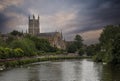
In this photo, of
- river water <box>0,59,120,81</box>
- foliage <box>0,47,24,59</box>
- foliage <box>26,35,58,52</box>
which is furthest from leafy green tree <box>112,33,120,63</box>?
foliage <box>26,35,58,52</box>

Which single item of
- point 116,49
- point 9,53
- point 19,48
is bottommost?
point 9,53

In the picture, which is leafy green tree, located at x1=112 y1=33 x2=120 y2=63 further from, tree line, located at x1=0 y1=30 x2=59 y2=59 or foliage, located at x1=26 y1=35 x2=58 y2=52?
foliage, located at x1=26 y1=35 x2=58 y2=52

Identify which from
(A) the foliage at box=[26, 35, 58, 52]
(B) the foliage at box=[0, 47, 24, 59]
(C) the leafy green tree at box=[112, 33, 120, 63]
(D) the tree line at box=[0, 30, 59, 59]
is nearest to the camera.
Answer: (C) the leafy green tree at box=[112, 33, 120, 63]

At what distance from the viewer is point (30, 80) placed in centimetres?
4862

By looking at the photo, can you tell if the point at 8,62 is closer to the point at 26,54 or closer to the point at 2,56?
the point at 2,56

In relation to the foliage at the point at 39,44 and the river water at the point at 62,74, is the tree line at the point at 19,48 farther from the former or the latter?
the river water at the point at 62,74

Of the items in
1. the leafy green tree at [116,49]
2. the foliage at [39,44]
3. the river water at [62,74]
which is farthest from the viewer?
the foliage at [39,44]

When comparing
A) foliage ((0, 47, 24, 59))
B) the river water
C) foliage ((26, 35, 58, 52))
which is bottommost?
the river water

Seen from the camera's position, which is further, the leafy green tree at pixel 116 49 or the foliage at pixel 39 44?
the foliage at pixel 39 44

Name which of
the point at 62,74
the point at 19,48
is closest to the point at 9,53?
the point at 19,48

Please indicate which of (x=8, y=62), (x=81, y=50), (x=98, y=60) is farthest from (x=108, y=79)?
(x=81, y=50)

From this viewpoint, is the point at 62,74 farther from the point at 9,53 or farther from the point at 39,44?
the point at 39,44

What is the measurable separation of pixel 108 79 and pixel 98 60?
6738cm

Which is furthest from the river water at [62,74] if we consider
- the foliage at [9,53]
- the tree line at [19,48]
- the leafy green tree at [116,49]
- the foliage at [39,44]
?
the foliage at [39,44]
